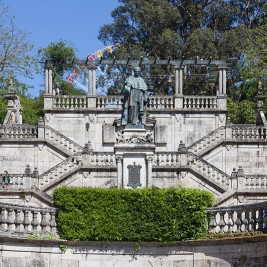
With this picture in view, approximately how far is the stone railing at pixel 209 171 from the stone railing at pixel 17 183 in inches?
274

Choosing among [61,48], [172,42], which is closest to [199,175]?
[172,42]

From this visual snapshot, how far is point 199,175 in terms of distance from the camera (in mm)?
33406

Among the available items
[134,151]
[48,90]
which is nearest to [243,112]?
[48,90]

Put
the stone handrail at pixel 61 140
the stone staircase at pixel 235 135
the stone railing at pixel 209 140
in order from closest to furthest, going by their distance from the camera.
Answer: the stone railing at pixel 209 140 < the stone handrail at pixel 61 140 < the stone staircase at pixel 235 135

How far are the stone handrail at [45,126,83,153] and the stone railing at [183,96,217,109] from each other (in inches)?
253

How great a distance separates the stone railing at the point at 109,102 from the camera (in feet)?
131

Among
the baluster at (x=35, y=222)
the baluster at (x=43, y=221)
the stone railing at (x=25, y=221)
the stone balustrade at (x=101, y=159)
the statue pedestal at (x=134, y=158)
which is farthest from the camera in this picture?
the stone balustrade at (x=101, y=159)

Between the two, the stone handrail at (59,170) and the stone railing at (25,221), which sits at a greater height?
the stone handrail at (59,170)

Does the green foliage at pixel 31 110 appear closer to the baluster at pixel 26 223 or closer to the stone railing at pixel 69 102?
the stone railing at pixel 69 102

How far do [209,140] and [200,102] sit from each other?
3.23m

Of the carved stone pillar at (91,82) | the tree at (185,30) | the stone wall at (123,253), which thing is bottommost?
the stone wall at (123,253)

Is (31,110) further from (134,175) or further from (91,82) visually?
(134,175)

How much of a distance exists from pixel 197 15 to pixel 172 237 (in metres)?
41.3

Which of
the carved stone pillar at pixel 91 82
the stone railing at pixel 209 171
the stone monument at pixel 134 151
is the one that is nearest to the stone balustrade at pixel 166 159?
the stone railing at pixel 209 171
